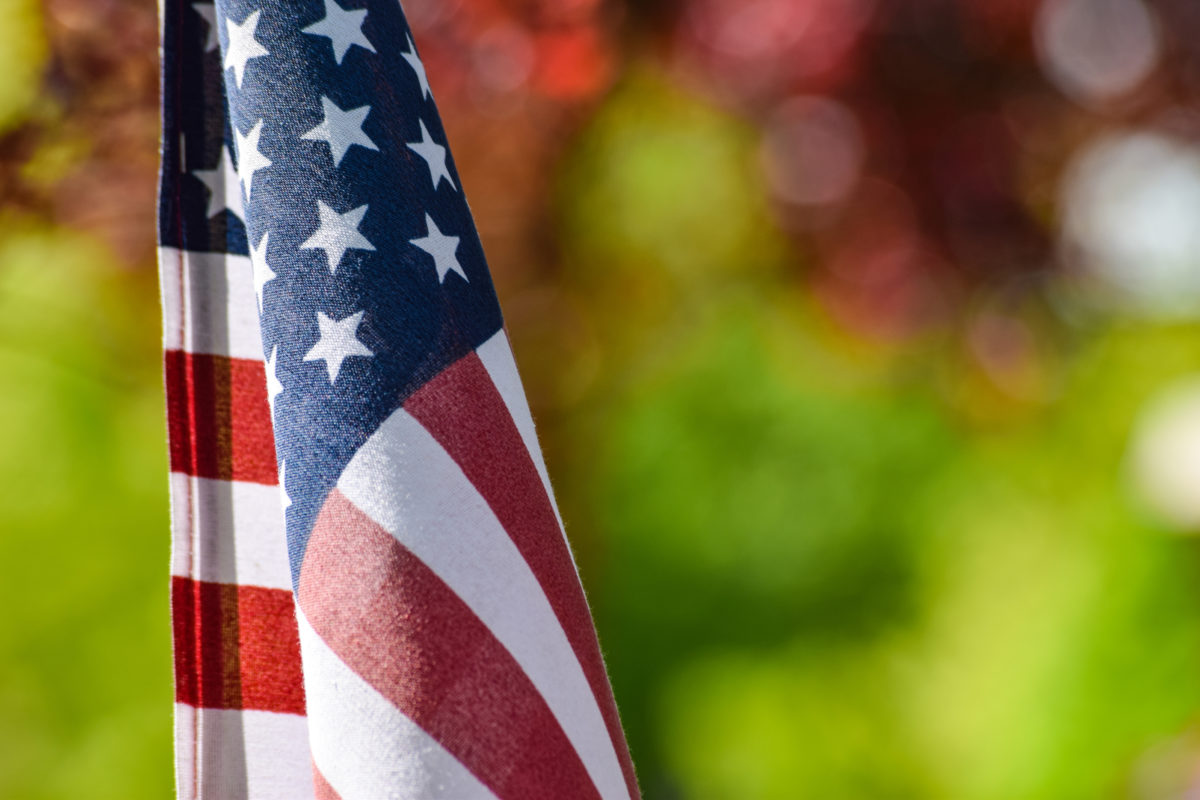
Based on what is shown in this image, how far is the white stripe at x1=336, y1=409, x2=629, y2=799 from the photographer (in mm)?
605

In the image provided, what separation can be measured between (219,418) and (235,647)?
0.18m

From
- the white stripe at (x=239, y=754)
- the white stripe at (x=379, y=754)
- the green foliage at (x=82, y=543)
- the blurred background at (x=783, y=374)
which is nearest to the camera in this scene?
the white stripe at (x=379, y=754)

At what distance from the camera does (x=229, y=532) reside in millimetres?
789

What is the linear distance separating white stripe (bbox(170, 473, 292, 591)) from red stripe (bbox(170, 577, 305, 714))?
0.01 m

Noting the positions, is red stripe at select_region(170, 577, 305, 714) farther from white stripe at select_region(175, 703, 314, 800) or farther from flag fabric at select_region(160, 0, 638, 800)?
flag fabric at select_region(160, 0, 638, 800)

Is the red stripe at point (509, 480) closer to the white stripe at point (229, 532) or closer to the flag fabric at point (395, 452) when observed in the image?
the flag fabric at point (395, 452)

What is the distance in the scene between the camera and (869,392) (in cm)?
261

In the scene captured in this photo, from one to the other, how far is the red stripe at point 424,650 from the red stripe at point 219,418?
208 mm

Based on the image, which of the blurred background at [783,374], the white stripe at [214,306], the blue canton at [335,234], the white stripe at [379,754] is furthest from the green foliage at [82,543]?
the white stripe at [379,754]

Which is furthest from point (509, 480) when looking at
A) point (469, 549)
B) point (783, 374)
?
point (783, 374)

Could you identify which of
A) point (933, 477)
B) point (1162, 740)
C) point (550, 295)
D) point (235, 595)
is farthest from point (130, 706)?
point (1162, 740)

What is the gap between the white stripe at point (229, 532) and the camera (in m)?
0.78

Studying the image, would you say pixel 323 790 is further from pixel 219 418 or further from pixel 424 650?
pixel 219 418

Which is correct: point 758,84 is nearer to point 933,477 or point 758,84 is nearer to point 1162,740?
point 933,477
